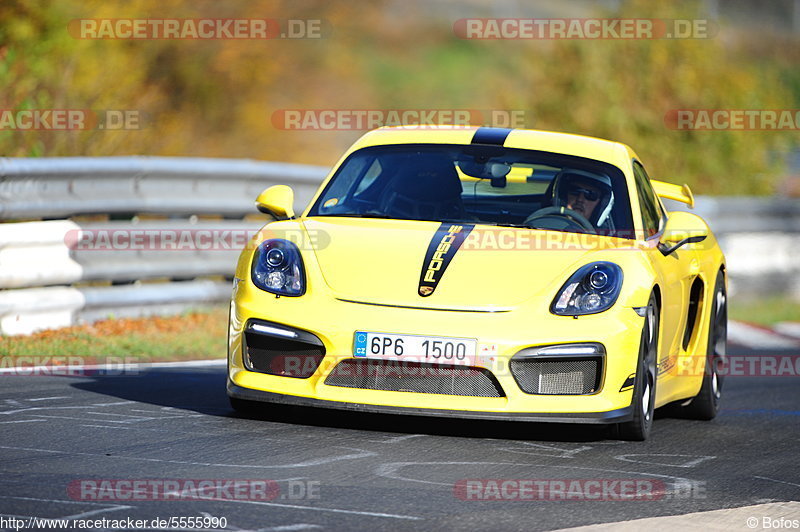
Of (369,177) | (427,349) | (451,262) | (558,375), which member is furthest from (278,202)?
(558,375)

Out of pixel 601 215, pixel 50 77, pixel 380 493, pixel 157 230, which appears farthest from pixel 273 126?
pixel 380 493

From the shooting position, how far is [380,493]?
516cm

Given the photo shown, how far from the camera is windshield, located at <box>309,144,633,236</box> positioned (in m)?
7.31

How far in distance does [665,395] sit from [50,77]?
Answer: 26.8ft

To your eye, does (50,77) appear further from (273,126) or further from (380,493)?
(380,493)

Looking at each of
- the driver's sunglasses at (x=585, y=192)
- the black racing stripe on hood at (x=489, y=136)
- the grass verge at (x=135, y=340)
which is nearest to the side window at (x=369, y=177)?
the black racing stripe on hood at (x=489, y=136)

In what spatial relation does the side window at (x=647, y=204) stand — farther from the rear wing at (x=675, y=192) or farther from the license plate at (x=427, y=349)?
the license plate at (x=427, y=349)

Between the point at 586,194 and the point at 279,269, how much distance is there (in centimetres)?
183

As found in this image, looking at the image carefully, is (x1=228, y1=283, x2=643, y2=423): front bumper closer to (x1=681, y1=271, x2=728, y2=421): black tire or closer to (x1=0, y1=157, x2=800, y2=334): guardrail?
(x1=681, y1=271, x2=728, y2=421): black tire

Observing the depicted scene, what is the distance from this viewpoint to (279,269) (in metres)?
6.58

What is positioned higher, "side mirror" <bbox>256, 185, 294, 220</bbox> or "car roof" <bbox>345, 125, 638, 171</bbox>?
"car roof" <bbox>345, 125, 638, 171</bbox>

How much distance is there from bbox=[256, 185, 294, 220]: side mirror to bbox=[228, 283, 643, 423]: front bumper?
96 cm

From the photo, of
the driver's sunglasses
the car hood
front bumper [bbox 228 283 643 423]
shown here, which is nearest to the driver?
the driver's sunglasses

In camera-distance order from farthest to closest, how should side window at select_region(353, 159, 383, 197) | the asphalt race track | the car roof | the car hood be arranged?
the car roof
side window at select_region(353, 159, 383, 197)
the car hood
the asphalt race track
